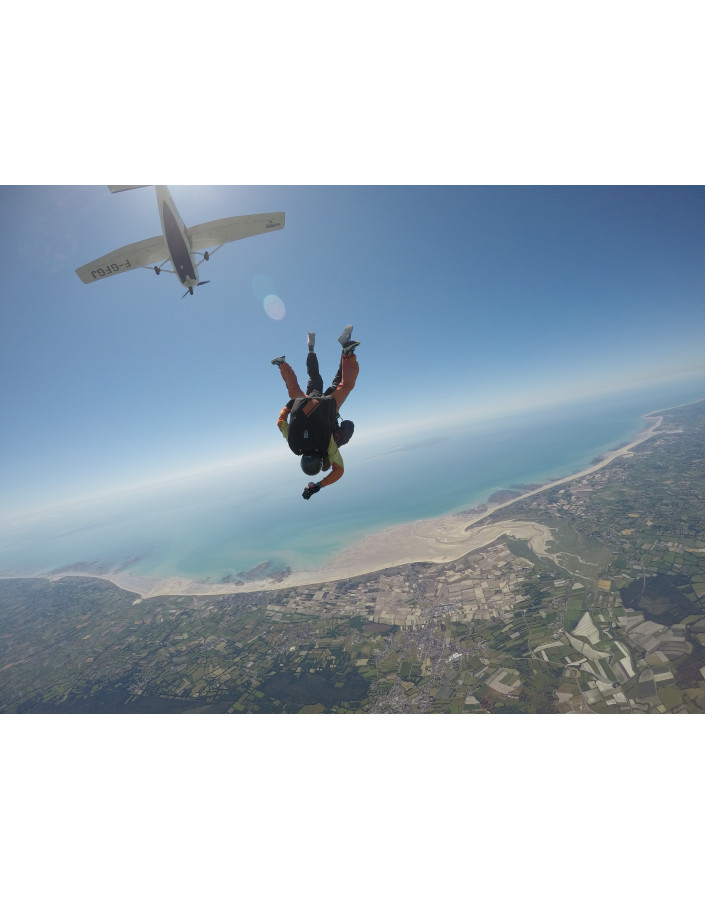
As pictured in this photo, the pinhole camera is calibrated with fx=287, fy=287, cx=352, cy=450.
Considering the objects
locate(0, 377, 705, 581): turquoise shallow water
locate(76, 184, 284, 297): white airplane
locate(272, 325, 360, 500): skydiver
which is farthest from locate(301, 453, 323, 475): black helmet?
locate(0, 377, 705, 581): turquoise shallow water

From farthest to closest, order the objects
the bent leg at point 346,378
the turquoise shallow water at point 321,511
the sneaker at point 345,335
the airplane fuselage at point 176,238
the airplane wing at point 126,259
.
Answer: the turquoise shallow water at point 321,511 → the airplane wing at point 126,259 → the airplane fuselage at point 176,238 → the bent leg at point 346,378 → the sneaker at point 345,335

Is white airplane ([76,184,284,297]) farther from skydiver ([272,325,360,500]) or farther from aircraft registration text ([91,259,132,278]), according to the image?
skydiver ([272,325,360,500])

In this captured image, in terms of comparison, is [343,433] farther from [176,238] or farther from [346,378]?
[176,238]

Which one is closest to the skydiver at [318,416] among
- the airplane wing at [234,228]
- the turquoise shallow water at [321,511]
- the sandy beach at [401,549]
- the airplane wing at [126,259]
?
the airplane wing at [234,228]

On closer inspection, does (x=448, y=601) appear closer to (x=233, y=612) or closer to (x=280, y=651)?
(x=280, y=651)

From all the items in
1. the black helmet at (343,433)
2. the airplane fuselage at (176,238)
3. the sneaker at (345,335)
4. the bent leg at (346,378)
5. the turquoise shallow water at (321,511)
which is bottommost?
the turquoise shallow water at (321,511)

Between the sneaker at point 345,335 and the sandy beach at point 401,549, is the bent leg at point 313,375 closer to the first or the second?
the sneaker at point 345,335
